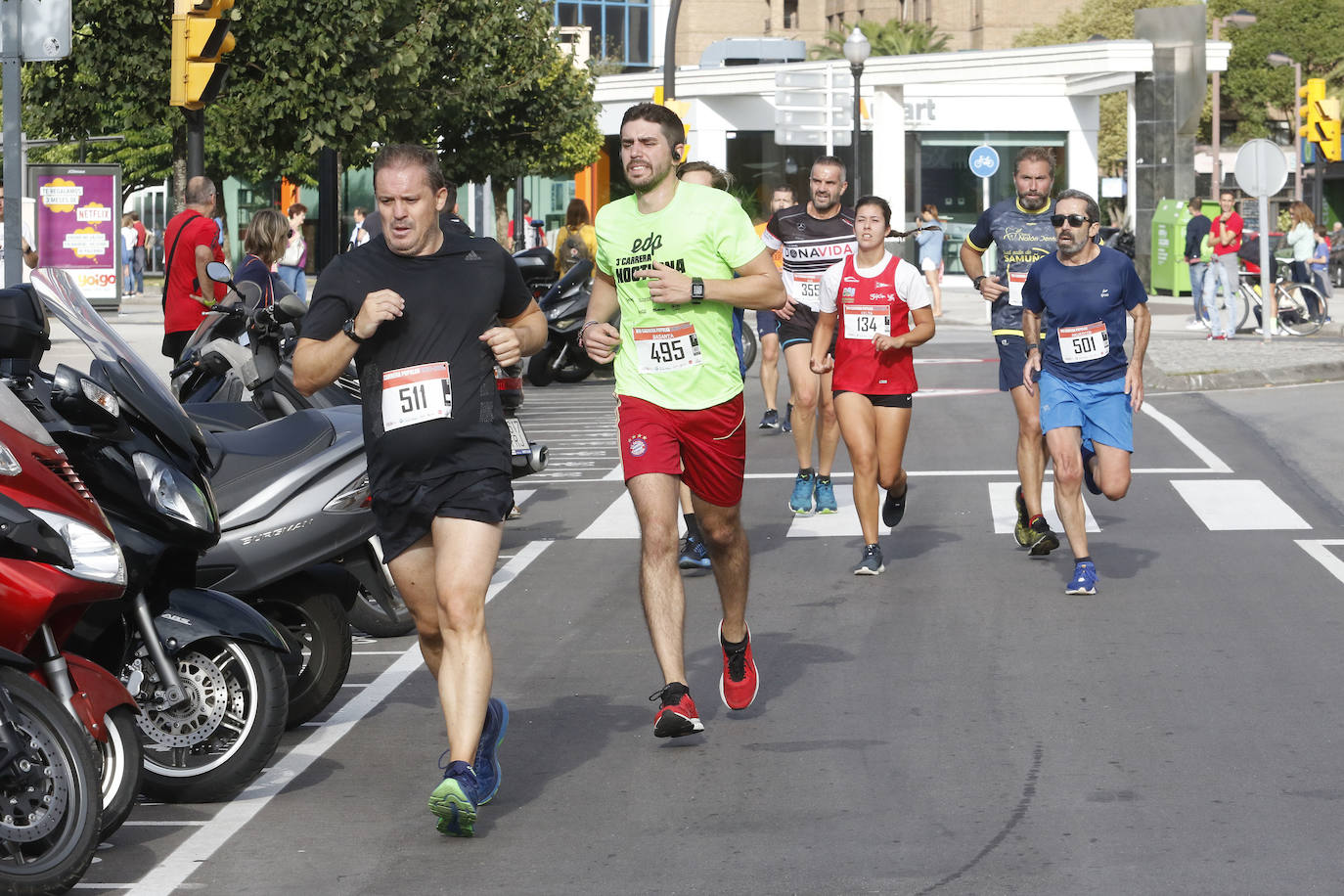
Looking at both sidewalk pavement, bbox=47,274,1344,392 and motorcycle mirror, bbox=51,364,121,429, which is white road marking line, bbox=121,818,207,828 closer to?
motorcycle mirror, bbox=51,364,121,429

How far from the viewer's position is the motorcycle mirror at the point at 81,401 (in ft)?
17.4

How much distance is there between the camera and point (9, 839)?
4.64m

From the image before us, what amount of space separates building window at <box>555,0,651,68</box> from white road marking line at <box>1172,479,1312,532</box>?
3035 inches

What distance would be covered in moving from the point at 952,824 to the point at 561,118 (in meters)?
29.8

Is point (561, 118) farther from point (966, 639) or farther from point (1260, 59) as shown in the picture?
point (1260, 59)

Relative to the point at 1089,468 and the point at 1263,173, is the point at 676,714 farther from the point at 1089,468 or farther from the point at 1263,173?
the point at 1263,173

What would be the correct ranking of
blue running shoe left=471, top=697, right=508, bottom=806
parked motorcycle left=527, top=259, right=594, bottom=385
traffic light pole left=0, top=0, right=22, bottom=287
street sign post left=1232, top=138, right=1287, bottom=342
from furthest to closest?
1. street sign post left=1232, top=138, right=1287, bottom=342
2. parked motorcycle left=527, top=259, right=594, bottom=385
3. traffic light pole left=0, top=0, right=22, bottom=287
4. blue running shoe left=471, top=697, right=508, bottom=806

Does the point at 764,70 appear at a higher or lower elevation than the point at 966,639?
higher

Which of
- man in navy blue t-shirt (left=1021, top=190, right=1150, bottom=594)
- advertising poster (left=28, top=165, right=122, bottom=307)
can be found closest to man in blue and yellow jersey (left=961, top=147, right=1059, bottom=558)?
man in navy blue t-shirt (left=1021, top=190, right=1150, bottom=594)

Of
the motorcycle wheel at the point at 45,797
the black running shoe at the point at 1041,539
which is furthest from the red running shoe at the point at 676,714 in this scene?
the black running shoe at the point at 1041,539

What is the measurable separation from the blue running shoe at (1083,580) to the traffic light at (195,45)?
6285 mm

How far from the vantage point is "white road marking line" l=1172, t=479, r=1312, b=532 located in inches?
441

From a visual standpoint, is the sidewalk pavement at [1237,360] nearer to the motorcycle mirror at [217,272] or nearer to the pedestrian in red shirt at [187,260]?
the pedestrian in red shirt at [187,260]

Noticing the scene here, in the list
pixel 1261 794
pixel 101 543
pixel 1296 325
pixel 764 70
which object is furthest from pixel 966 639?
pixel 764 70
